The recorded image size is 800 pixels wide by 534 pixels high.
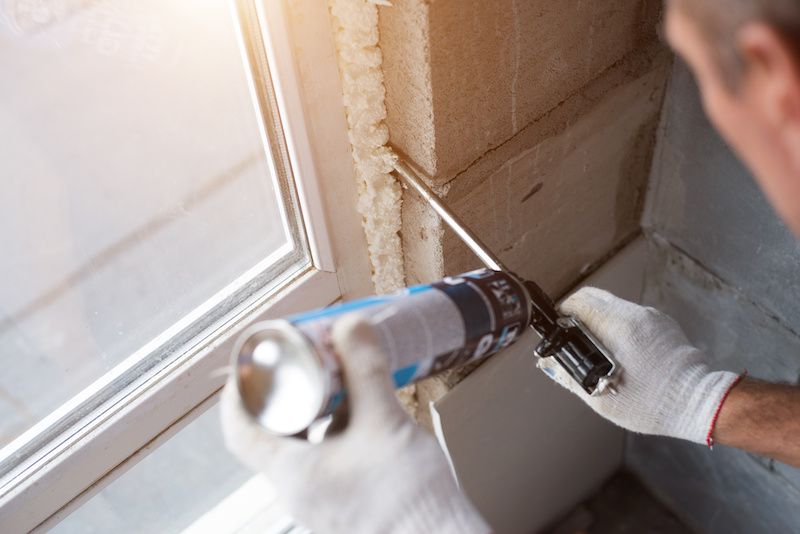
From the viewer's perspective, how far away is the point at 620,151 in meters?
1.41

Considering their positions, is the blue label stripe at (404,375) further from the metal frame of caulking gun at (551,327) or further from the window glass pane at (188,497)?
the window glass pane at (188,497)

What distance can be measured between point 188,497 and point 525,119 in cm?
94

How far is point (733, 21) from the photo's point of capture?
562 millimetres

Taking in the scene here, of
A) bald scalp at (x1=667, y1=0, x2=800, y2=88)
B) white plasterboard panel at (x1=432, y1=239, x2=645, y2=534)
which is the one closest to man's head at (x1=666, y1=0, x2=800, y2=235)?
bald scalp at (x1=667, y1=0, x2=800, y2=88)

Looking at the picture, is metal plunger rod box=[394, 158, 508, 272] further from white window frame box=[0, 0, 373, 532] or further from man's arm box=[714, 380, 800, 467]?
man's arm box=[714, 380, 800, 467]

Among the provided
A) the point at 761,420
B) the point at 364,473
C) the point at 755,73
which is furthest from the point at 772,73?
the point at 761,420

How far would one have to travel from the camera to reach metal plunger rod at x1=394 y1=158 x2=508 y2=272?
1036mm

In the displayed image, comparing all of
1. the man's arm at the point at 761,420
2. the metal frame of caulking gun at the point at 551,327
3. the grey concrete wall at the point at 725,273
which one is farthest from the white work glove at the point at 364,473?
the grey concrete wall at the point at 725,273

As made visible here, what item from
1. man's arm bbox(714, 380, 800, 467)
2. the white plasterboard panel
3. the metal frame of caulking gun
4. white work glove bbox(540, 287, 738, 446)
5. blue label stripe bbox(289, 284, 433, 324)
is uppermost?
blue label stripe bbox(289, 284, 433, 324)

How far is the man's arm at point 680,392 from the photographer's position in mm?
1150

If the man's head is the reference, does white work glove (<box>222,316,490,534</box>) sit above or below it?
below

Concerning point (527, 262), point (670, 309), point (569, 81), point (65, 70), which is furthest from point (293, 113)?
point (670, 309)

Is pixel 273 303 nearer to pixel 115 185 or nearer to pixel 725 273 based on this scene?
pixel 115 185

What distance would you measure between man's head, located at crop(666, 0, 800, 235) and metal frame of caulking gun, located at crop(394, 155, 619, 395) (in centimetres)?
41
